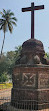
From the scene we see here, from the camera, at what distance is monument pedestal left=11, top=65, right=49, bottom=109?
931 cm

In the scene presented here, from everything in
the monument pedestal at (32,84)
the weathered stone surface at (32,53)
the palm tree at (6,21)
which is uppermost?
the palm tree at (6,21)

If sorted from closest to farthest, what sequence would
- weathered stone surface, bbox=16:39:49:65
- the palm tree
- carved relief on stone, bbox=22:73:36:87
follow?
carved relief on stone, bbox=22:73:36:87
weathered stone surface, bbox=16:39:49:65
the palm tree

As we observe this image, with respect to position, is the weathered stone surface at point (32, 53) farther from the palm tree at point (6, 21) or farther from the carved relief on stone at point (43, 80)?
the palm tree at point (6, 21)

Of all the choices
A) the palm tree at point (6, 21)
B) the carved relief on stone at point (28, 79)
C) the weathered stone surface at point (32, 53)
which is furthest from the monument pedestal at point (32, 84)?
the palm tree at point (6, 21)

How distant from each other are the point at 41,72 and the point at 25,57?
1873mm

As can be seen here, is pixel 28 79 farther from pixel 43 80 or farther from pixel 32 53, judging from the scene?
pixel 32 53

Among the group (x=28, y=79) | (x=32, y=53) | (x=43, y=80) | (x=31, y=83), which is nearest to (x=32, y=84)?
(x=31, y=83)

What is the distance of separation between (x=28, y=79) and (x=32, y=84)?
48 cm

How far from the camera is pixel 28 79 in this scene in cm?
962

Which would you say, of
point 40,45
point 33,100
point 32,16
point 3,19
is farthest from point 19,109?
point 3,19

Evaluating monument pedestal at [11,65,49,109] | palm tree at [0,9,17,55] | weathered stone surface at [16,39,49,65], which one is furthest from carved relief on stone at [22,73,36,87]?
palm tree at [0,9,17,55]

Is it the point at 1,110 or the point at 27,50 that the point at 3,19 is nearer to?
the point at 27,50

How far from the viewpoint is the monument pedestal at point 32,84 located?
931 centimetres

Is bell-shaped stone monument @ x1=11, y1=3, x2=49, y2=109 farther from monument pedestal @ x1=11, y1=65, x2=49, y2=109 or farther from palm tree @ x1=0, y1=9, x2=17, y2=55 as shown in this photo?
palm tree @ x1=0, y1=9, x2=17, y2=55
